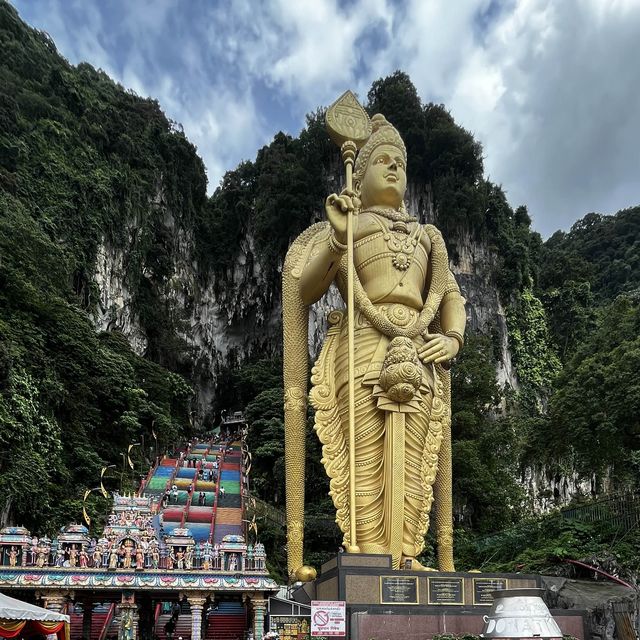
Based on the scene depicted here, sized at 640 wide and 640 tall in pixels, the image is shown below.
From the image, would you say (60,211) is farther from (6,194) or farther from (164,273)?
(164,273)

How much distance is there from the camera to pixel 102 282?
26328mm

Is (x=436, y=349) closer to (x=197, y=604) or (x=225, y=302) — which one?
(x=197, y=604)

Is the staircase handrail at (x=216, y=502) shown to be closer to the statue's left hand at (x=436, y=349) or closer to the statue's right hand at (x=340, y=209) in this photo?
the statue's left hand at (x=436, y=349)

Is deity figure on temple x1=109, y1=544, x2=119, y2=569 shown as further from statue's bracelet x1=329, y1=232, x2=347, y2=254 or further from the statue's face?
the statue's face

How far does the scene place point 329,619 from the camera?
5.03m

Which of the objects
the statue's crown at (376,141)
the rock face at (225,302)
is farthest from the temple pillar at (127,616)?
the rock face at (225,302)

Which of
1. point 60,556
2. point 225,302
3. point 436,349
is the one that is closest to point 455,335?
point 436,349

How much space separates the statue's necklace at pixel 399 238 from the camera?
733 cm

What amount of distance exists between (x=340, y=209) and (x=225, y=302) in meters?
29.1

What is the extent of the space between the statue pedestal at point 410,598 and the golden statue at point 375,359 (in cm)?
46

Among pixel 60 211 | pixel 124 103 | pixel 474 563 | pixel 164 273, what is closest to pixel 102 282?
pixel 60 211

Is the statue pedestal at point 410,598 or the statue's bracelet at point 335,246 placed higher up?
the statue's bracelet at point 335,246

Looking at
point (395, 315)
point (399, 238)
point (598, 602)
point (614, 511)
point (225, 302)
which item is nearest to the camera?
point (598, 602)

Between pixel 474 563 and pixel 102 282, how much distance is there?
1886cm
